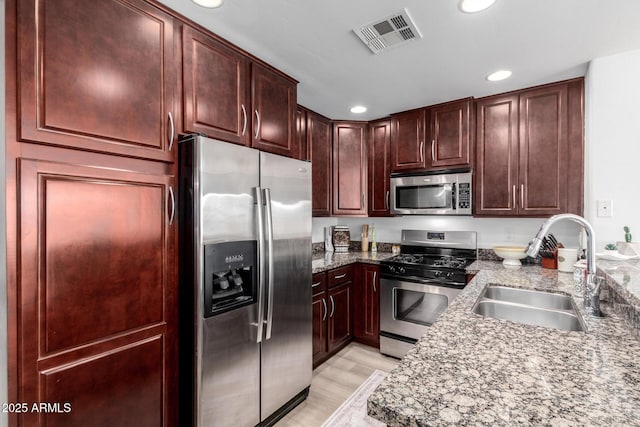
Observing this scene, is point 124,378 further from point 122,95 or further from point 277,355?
point 122,95

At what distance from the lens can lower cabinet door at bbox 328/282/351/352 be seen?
9.13 ft

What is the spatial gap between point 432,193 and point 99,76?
2.61 meters

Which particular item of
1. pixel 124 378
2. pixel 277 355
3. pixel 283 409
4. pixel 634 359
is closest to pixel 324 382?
pixel 283 409

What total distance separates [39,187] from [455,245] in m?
3.19

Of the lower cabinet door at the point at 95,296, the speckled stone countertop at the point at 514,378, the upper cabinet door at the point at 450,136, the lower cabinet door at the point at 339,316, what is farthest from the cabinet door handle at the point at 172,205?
the upper cabinet door at the point at 450,136

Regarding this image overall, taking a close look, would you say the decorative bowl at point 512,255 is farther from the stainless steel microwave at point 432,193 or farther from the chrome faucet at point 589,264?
the chrome faucet at point 589,264

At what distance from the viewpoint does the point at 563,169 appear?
7.76 ft

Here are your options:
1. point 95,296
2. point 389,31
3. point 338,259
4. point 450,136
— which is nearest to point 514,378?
point 95,296

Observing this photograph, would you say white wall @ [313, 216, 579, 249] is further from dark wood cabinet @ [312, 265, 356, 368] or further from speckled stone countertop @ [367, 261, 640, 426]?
speckled stone countertop @ [367, 261, 640, 426]

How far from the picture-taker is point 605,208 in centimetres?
204

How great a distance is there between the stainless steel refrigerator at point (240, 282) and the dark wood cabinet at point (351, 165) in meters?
1.27

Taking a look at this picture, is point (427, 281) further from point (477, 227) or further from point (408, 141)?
point (408, 141)

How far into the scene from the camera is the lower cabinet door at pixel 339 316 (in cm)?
278

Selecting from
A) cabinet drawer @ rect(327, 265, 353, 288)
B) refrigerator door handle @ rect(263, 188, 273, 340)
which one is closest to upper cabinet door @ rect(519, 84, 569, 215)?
cabinet drawer @ rect(327, 265, 353, 288)
